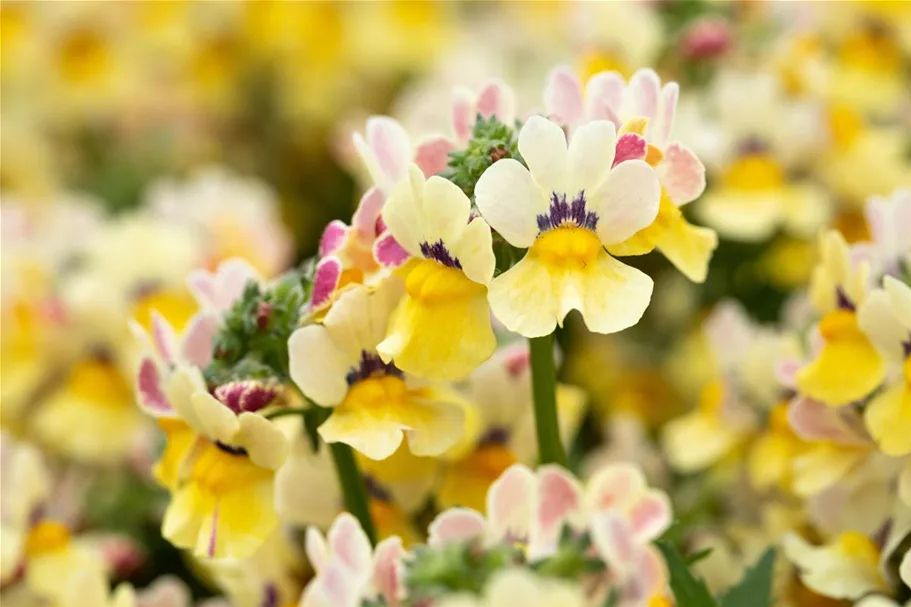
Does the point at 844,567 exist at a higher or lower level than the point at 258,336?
lower

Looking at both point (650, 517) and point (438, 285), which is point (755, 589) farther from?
point (438, 285)

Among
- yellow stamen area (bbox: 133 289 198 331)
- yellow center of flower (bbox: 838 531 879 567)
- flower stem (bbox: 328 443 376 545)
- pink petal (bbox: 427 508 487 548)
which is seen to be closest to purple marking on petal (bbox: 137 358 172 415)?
flower stem (bbox: 328 443 376 545)

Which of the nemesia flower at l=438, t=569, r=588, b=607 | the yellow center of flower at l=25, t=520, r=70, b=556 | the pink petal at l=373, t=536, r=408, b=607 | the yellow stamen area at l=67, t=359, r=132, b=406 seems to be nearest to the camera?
the nemesia flower at l=438, t=569, r=588, b=607

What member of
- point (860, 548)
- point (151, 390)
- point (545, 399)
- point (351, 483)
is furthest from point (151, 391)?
point (860, 548)

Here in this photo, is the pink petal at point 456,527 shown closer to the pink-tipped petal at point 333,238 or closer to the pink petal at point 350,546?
the pink petal at point 350,546

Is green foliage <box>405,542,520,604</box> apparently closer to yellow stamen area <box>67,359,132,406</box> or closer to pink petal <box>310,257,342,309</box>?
pink petal <box>310,257,342,309</box>
